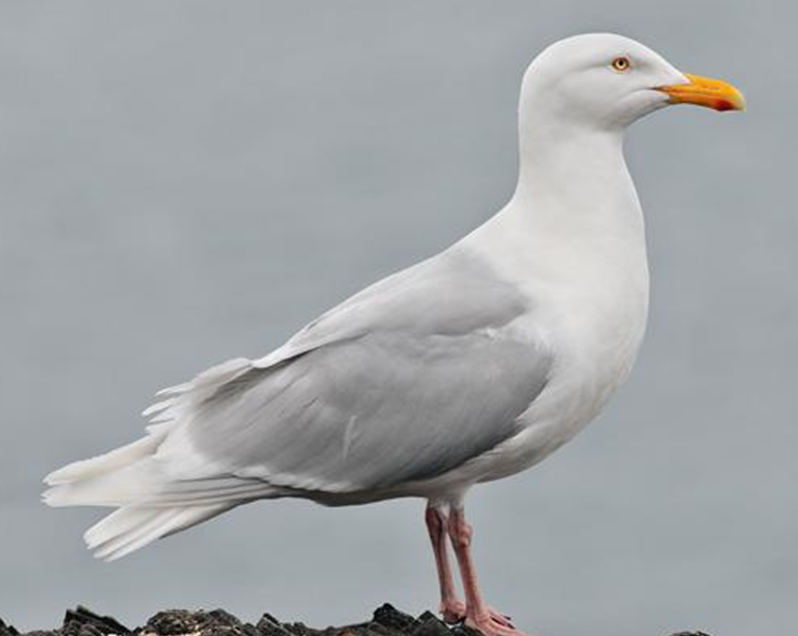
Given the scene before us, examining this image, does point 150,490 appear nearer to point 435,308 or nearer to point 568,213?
point 435,308

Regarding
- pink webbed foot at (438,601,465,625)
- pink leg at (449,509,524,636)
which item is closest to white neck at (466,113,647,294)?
pink leg at (449,509,524,636)

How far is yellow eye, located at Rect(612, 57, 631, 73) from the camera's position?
48.3 ft

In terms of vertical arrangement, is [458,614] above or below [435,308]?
below

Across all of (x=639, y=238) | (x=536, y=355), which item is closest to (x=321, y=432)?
(x=536, y=355)

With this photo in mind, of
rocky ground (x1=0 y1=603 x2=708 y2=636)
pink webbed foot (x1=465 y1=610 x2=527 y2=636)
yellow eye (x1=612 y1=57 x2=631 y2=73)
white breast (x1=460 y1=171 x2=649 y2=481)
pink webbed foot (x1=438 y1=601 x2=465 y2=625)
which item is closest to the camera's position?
rocky ground (x1=0 y1=603 x2=708 y2=636)

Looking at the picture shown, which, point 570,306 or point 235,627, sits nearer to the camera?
point 235,627

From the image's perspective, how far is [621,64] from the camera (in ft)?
48.3

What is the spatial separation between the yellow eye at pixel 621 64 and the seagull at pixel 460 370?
0.02 metres

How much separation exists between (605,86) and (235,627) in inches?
157

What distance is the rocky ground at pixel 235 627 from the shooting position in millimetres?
13742

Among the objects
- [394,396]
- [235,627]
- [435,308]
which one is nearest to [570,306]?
[435,308]

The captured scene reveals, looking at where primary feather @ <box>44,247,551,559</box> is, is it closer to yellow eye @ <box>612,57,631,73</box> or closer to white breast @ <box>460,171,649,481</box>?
white breast @ <box>460,171,649,481</box>

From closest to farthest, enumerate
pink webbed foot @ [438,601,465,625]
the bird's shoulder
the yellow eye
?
the bird's shoulder
pink webbed foot @ [438,601,465,625]
the yellow eye

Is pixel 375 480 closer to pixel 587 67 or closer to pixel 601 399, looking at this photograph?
pixel 601 399
